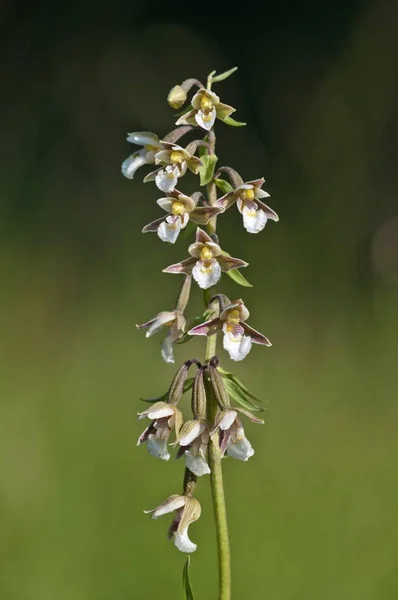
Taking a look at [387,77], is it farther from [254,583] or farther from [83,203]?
A: [254,583]

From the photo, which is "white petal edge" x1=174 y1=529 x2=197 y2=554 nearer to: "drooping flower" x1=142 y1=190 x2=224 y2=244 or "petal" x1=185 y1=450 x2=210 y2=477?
"petal" x1=185 y1=450 x2=210 y2=477

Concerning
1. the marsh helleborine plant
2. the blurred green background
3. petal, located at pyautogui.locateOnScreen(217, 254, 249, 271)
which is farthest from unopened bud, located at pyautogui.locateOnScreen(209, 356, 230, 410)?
the blurred green background

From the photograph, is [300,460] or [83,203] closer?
[300,460]

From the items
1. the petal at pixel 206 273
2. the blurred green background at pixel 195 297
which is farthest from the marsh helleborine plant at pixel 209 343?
the blurred green background at pixel 195 297

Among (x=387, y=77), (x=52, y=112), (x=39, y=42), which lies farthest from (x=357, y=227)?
(x=39, y=42)

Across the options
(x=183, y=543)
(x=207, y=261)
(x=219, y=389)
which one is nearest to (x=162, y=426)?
(x=219, y=389)
